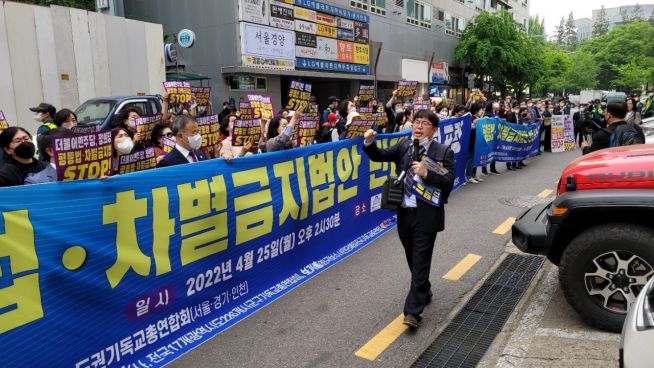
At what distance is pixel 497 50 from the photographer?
115ft

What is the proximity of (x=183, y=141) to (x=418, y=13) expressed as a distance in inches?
1215

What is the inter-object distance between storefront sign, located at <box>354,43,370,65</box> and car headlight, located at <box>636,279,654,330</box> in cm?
2450

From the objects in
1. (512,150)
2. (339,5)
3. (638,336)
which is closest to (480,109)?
(512,150)

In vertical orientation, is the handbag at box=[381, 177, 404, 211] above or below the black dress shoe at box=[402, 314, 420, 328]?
above

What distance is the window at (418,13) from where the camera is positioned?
31.1m

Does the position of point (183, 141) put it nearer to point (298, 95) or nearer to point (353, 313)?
point (353, 313)

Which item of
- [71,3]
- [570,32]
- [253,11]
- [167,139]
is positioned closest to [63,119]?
[167,139]

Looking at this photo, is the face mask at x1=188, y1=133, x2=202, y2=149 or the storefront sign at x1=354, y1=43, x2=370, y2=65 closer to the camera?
the face mask at x1=188, y1=133, x2=202, y2=149

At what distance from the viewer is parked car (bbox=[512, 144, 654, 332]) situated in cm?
358

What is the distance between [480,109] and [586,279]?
28.2 ft

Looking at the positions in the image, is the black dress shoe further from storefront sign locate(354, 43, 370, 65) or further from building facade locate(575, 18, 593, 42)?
building facade locate(575, 18, 593, 42)

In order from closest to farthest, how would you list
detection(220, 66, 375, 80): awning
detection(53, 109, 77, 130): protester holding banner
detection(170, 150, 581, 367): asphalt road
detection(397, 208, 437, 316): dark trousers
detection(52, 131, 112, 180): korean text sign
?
detection(52, 131, 112, 180): korean text sign → detection(170, 150, 581, 367): asphalt road → detection(397, 208, 437, 316): dark trousers → detection(53, 109, 77, 130): protester holding banner → detection(220, 66, 375, 80): awning

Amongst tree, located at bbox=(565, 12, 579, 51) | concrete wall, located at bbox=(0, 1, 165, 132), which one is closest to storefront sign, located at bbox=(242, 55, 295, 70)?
concrete wall, located at bbox=(0, 1, 165, 132)

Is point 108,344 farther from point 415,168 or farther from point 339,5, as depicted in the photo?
point 339,5
